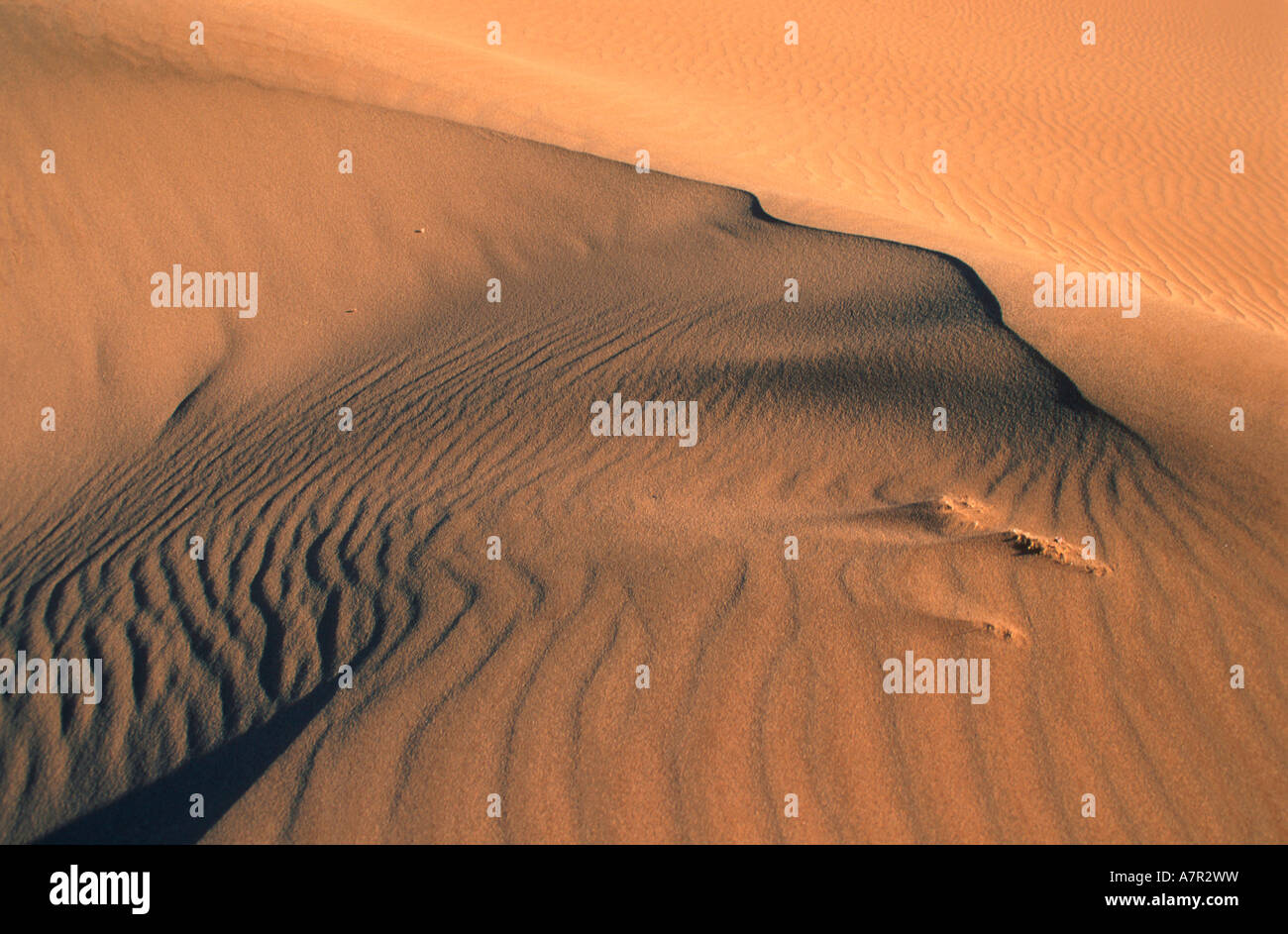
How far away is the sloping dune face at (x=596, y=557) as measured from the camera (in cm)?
283

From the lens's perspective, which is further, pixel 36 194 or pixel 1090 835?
pixel 36 194

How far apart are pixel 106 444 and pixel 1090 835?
18.5ft

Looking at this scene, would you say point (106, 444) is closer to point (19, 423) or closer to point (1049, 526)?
point (19, 423)

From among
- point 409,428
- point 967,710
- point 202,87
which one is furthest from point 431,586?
point 202,87

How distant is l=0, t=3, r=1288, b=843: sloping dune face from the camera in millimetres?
2826

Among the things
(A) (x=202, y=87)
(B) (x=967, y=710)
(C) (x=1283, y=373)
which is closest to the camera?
(B) (x=967, y=710)

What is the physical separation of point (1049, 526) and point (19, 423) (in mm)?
6140

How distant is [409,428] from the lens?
4852 mm

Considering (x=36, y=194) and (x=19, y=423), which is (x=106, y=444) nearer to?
(x=19, y=423)

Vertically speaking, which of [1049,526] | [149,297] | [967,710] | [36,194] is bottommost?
[967,710]

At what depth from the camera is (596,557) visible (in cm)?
363

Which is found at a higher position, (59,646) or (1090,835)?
(59,646)

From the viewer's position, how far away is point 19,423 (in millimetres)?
5504
